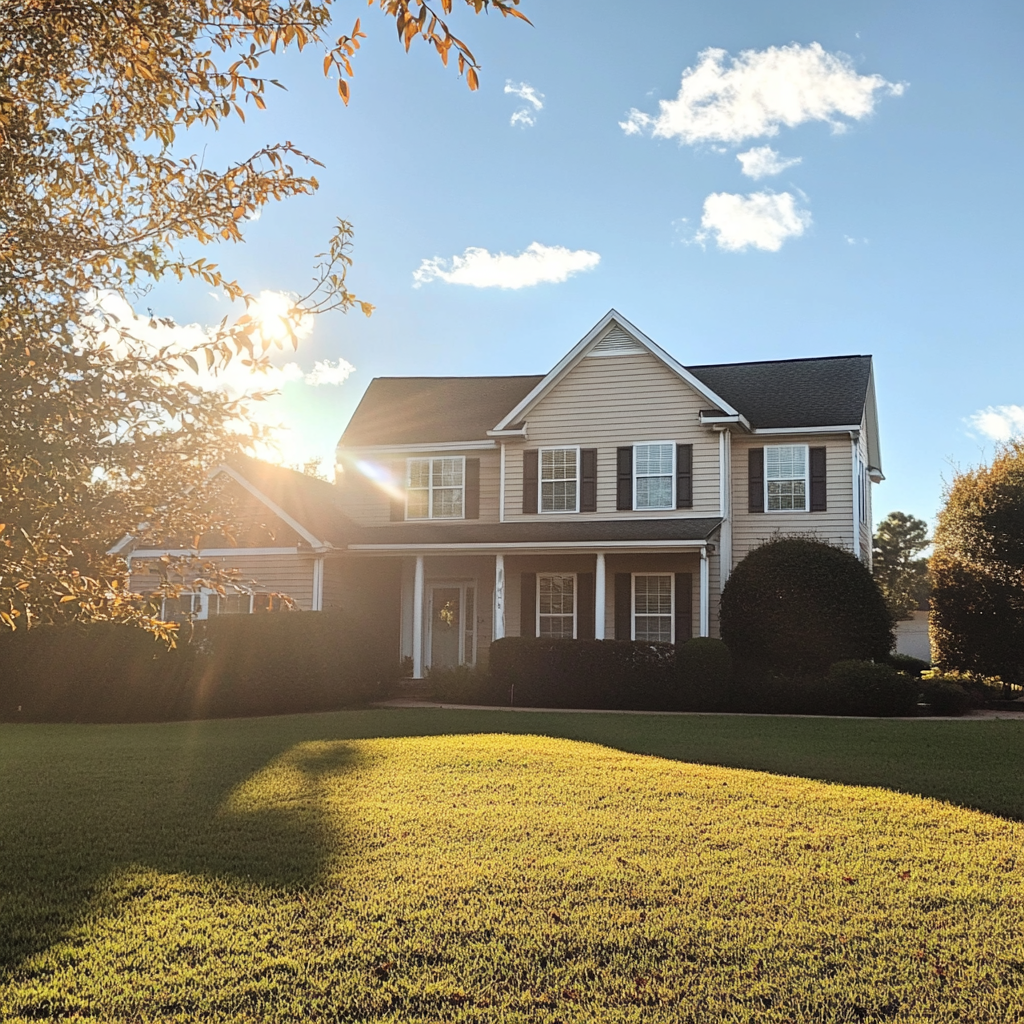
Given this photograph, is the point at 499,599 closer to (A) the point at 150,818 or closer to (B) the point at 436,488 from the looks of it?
(B) the point at 436,488

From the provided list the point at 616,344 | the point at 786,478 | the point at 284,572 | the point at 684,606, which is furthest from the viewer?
the point at 616,344

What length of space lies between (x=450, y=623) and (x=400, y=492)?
355 cm

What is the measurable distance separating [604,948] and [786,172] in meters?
10.9

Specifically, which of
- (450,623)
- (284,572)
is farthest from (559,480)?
(284,572)

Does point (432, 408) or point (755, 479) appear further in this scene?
point (432, 408)

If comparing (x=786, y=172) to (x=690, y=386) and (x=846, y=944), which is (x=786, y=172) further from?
(x=846, y=944)

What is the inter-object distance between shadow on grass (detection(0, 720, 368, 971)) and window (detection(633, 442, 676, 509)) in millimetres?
11405

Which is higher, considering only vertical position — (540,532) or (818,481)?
(818,481)

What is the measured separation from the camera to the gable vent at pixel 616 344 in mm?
22188

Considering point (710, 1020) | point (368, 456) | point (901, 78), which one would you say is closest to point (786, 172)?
point (901, 78)

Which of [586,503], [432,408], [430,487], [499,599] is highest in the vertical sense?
[432,408]

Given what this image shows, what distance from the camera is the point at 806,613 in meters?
18.6

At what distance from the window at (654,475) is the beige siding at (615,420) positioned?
21cm

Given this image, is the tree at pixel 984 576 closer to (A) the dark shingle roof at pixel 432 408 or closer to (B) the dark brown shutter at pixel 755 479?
(B) the dark brown shutter at pixel 755 479
